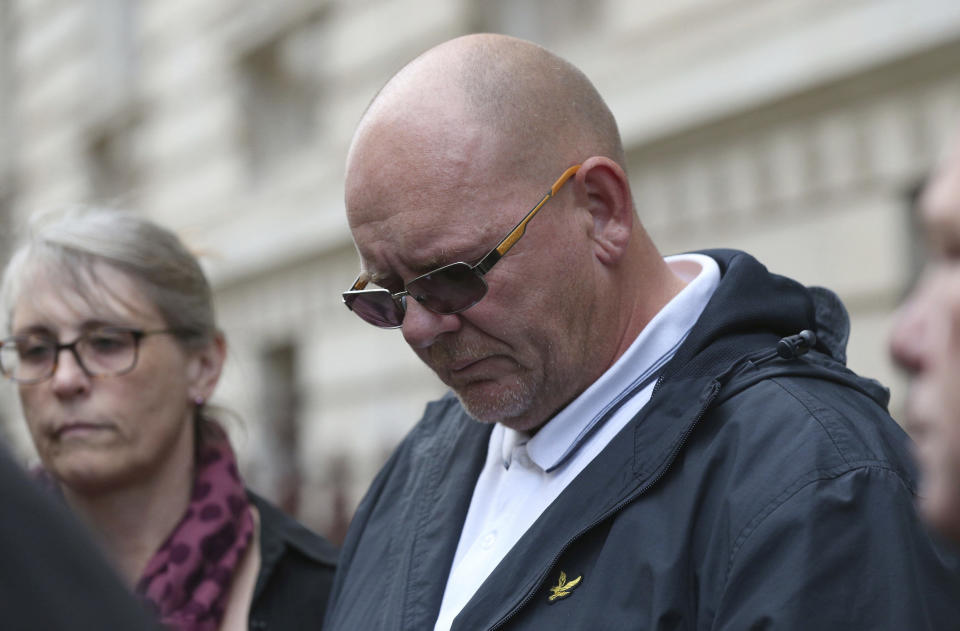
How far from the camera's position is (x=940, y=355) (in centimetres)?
110

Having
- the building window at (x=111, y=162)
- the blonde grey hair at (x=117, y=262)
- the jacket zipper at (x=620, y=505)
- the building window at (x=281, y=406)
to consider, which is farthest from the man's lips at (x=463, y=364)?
the building window at (x=111, y=162)

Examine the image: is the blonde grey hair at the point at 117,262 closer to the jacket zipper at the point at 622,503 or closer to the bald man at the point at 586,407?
the bald man at the point at 586,407

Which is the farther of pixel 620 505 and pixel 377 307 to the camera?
pixel 377 307

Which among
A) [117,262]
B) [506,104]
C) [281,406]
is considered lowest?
[281,406]

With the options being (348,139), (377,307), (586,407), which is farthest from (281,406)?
(586,407)

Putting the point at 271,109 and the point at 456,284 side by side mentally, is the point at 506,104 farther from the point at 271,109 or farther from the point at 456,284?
the point at 271,109

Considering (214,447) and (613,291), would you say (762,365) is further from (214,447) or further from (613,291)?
(214,447)

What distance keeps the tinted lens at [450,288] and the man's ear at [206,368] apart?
44.9 inches

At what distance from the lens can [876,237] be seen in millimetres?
6133

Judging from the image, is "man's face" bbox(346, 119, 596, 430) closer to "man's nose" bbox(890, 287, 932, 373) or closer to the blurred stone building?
"man's nose" bbox(890, 287, 932, 373)

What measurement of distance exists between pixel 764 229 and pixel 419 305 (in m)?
4.57

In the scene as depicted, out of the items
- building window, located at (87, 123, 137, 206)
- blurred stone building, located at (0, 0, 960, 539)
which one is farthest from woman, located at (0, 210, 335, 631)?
building window, located at (87, 123, 137, 206)

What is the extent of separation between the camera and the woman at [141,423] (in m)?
3.10

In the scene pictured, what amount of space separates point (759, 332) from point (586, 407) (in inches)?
13.4
